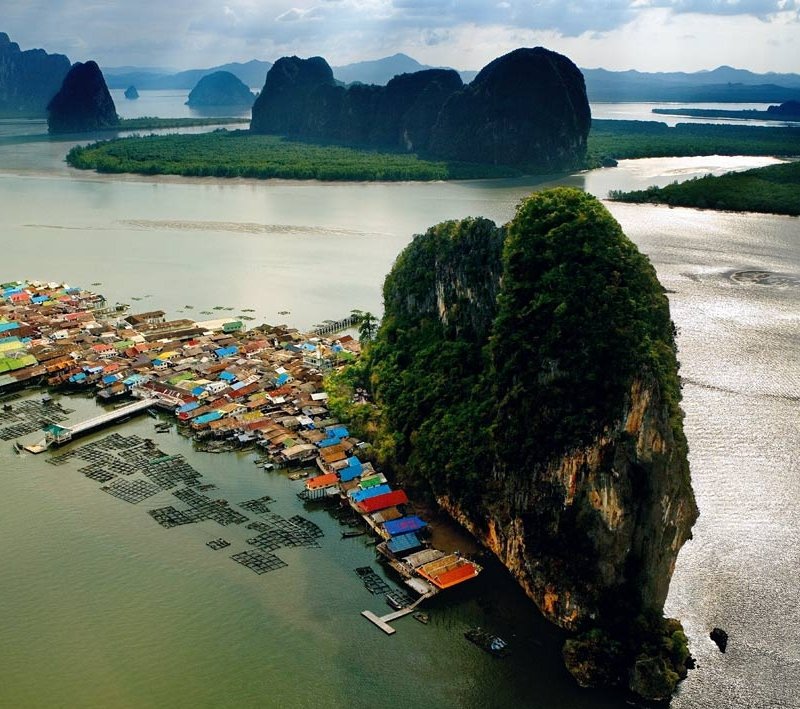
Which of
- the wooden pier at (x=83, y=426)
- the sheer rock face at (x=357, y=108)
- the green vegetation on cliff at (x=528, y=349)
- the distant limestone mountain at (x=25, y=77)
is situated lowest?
the wooden pier at (x=83, y=426)

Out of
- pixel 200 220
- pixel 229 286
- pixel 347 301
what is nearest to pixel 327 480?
pixel 347 301

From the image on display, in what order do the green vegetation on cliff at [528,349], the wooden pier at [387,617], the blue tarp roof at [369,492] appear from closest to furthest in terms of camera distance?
the wooden pier at [387,617], the green vegetation on cliff at [528,349], the blue tarp roof at [369,492]

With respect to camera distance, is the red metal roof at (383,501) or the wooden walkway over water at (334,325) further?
the wooden walkway over water at (334,325)

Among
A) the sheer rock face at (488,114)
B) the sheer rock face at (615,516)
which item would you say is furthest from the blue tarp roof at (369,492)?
the sheer rock face at (488,114)

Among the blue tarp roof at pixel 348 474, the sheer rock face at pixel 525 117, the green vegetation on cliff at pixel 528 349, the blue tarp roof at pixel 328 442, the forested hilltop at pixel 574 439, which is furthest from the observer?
the sheer rock face at pixel 525 117

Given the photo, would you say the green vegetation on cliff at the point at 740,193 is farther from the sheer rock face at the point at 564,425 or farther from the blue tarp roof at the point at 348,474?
the blue tarp roof at the point at 348,474

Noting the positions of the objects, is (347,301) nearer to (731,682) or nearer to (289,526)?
(289,526)

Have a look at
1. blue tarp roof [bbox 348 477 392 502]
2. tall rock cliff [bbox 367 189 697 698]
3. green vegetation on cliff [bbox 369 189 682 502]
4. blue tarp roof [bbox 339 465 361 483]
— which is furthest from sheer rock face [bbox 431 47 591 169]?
blue tarp roof [bbox 348 477 392 502]
